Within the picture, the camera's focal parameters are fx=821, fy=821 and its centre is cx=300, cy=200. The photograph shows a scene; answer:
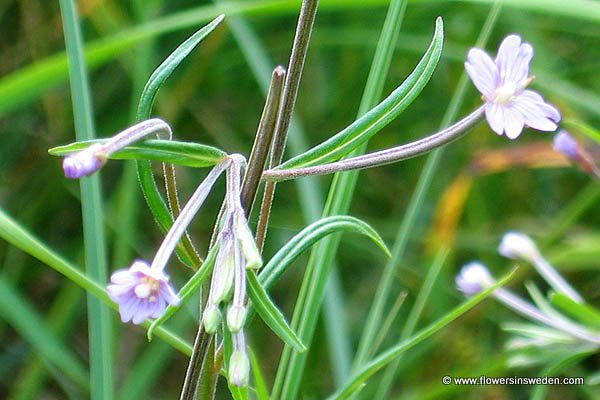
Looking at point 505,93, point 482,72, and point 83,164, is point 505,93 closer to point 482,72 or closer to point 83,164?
point 482,72

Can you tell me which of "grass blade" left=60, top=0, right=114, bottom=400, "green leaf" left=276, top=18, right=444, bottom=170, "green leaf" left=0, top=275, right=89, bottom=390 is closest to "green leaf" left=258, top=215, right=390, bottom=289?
"green leaf" left=276, top=18, right=444, bottom=170

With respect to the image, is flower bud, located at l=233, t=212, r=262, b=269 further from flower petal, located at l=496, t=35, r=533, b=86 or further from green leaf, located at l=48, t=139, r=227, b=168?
flower petal, located at l=496, t=35, r=533, b=86

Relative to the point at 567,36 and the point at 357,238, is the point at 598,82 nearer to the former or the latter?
the point at 567,36

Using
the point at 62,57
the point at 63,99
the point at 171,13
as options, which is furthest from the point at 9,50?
the point at 62,57

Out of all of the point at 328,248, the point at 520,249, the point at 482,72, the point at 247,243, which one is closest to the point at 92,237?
the point at 328,248

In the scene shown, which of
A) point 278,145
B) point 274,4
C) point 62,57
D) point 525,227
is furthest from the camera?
point 525,227

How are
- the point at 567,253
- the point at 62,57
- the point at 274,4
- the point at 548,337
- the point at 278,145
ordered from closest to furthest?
the point at 278,145 < the point at 548,337 < the point at 274,4 < the point at 62,57 < the point at 567,253
